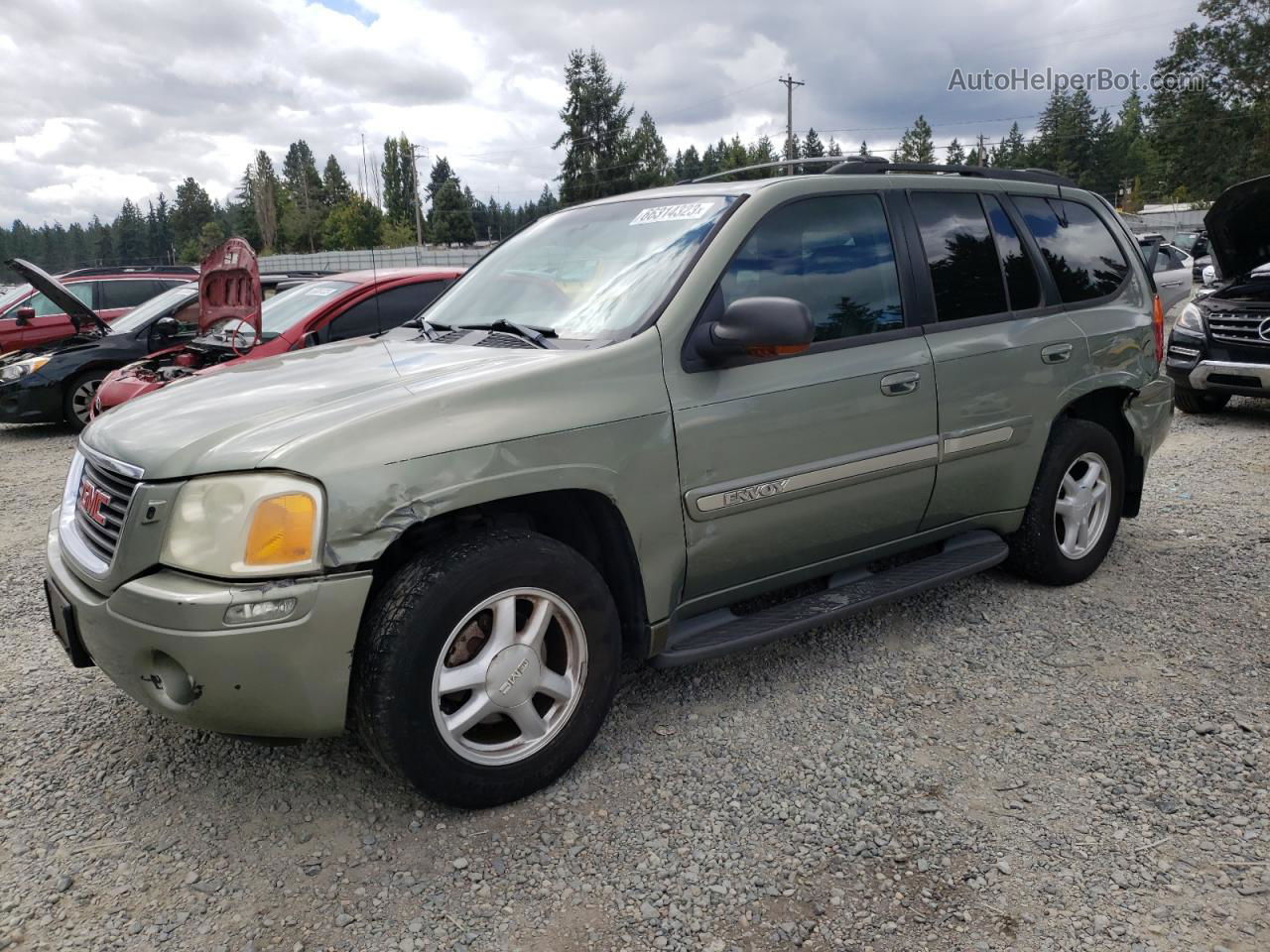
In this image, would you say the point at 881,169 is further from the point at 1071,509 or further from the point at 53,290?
the point at 53,290

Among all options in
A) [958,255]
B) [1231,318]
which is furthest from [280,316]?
[1231,318]

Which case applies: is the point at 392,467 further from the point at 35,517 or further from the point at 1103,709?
the point at 35,517

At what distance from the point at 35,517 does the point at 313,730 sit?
485cm

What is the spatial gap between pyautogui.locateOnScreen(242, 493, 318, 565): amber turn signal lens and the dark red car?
4701mm

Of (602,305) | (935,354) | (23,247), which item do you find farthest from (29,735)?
(23,247)

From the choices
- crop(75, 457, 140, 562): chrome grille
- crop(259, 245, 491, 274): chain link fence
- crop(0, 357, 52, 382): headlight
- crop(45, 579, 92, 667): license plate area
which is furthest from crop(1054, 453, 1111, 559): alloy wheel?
crop(259, 245, 491, 274): chain link fence

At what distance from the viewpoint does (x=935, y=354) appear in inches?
136

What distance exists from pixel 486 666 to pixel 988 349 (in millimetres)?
2344

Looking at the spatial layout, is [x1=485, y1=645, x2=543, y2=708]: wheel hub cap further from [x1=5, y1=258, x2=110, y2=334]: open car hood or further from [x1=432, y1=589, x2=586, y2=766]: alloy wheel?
[x1=5, y1=258, x2=110, y2=334]: open car hood

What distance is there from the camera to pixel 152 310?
10008 mm

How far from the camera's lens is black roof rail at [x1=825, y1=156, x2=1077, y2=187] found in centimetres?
357

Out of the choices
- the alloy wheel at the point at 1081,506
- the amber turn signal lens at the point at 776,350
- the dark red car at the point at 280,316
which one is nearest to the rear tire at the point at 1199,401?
the alloy wheel at the point at 1081,506

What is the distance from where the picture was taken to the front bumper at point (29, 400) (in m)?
9.12

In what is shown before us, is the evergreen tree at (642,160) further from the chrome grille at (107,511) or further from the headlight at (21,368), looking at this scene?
the chrome grille at (107,511)
